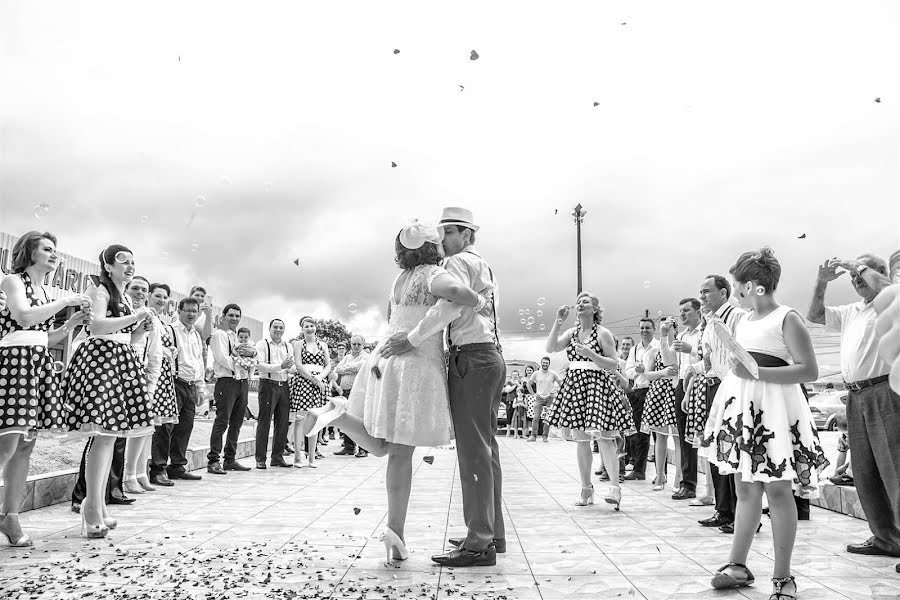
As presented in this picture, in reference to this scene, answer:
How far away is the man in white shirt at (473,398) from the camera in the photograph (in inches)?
147

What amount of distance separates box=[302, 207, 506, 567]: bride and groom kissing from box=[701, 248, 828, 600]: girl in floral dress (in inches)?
48.4

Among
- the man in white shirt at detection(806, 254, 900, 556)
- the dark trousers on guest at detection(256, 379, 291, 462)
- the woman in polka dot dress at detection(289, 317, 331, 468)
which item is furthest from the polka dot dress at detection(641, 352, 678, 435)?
the dark trousers on guest at detection(256, 379, 291, 462)

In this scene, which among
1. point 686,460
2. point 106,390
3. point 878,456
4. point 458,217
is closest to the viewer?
point 458,217

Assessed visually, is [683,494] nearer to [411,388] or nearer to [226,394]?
[411,388]

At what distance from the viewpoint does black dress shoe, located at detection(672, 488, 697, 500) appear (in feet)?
22.4

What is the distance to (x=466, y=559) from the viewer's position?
3707 mm

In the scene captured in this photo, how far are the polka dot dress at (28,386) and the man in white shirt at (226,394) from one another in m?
4.34

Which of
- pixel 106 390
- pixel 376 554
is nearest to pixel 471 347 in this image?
pixel 376 554

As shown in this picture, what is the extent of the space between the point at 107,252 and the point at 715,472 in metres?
5.02

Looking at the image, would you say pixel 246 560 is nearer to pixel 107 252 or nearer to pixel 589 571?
pixel 589 571

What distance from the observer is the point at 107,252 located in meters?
4.71

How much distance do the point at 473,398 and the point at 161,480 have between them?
4722 mm

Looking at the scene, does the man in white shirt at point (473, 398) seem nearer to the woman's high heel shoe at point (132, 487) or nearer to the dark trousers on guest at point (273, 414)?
the woman's high heel shoe at point (132, 487)

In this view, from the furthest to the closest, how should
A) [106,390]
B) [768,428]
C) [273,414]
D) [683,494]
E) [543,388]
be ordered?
[543,388] < [273,414] < [683,494] < [106,390] < [768,428]
